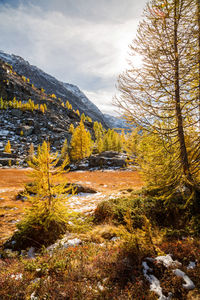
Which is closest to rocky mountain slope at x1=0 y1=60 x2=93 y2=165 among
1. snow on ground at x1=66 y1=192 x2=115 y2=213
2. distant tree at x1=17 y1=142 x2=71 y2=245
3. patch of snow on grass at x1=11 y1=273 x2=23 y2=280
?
snow on ground at x1=66 y1=192 x2=115 y2=213

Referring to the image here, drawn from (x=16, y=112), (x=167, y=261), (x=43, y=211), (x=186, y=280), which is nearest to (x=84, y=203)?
(x=43, y=211)

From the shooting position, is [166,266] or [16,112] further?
[16,112]

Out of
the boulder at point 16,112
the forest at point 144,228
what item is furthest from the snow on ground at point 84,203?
the boulder at point 16,112

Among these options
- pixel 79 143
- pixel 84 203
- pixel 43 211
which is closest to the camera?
pixel 43 211

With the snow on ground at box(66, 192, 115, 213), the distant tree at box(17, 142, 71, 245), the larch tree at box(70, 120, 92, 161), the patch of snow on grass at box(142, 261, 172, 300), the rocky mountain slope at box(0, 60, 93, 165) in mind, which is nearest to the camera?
the patch of snow on grass at box(142, 261, 172, 300)

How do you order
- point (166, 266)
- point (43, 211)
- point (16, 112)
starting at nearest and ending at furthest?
1. point (166, 266)
2. point (43, 211)
3. point (16, 112)

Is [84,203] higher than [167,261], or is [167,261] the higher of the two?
[167,261]

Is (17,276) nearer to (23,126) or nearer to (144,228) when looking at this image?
(144,228)

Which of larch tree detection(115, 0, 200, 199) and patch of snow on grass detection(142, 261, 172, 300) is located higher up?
larch tree detection(115, 0, 200, 199)

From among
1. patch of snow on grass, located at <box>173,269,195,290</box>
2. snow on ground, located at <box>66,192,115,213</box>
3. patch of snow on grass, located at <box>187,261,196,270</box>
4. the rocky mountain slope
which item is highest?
the rocky mountain slope

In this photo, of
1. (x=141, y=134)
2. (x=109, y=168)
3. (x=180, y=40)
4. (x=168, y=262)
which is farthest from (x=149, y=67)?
(x=109, y=168)

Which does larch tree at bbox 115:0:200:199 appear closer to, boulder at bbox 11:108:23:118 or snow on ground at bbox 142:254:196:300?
snow on ground at bbox 142:254:196:300

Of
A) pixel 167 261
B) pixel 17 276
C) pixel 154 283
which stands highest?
pixel 167 261

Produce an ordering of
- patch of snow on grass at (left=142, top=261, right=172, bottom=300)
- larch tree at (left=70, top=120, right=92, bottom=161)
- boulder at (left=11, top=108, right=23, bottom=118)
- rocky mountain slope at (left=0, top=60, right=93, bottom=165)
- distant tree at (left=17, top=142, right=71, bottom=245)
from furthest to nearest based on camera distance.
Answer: boulder at (left=11, top=108, right=23, bottom=118)
rocky mountain slope at (left=0, top=60, right=93, bottom=165)
larch tree at (left=70, top=120, right=92, bottom=161)
distant tree at (left=17, top=142, right=71, bottom=245)
patch of snow on grass at (left=142, top=261, right=172, bottom=300)
